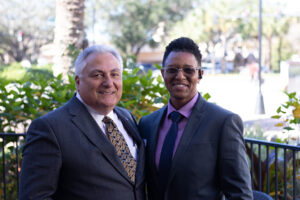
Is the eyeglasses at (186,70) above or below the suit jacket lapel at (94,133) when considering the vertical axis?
above

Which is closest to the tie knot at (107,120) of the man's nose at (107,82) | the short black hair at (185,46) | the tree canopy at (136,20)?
the man's nose at (107,82)

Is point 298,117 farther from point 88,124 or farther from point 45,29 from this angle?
point 45,29

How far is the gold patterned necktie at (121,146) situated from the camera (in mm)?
2430

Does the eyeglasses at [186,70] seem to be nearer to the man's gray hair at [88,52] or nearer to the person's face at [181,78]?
the person's face at [181,78]

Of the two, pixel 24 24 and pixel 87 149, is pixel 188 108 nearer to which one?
pixel 87 149

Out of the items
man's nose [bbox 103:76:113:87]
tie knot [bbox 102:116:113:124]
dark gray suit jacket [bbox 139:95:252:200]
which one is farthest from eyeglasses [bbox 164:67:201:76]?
tie knot [bbox 102:116:113:124]

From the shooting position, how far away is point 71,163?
2193 millimetres

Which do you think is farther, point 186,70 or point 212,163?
point 186,70

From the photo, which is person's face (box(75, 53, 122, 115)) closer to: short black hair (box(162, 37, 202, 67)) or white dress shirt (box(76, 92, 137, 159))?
white dress shirt (box(76, 92, 137, 159))

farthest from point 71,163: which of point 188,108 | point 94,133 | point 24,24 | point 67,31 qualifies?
point 24,24

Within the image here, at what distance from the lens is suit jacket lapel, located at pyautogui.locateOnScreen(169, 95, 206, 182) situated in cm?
230

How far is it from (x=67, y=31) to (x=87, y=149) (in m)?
4.91

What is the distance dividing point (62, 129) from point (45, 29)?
4972 centimetres

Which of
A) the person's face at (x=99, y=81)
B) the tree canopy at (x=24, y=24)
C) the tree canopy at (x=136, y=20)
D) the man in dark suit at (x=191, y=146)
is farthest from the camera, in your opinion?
the tree canopy at (x=136, y=20)
